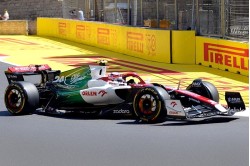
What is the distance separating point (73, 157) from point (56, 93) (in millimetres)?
3611

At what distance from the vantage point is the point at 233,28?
69.1ft

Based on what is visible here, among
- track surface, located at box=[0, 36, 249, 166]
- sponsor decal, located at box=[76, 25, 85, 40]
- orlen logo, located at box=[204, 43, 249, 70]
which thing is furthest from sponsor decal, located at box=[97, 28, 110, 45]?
track surface, located at box=[0, 36, 249, 166]

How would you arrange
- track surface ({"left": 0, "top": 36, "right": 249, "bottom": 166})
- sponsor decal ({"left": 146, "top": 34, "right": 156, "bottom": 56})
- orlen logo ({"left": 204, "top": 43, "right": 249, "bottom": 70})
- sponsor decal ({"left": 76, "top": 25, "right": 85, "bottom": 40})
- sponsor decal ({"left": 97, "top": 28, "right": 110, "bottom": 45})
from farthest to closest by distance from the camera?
sponsor decal ({"left": 76, "top": 25, "right": 85, "bottom": 40}) → sponsor decal ({"left": 97, "top": 28, "right": 110, "bottom": 45}) → sponsor decal ({"left": 146, "top": 34, "right": 156, "bottom": 56}) → orlen logo ({"left": 204, "top": 43, "right": 249, "bottom": 70}) → track surface ({"left": 0, "top": 36, "right": 249, "bottom": 166})

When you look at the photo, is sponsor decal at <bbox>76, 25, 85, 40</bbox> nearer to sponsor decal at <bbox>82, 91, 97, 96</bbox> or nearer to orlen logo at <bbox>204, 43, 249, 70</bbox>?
orlen logo at <bbox>204, 43, 249, 70</bbox>

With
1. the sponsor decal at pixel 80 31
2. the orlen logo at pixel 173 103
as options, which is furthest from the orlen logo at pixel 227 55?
the sponsor decal at pixel 80 31

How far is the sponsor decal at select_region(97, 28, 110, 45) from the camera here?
96.4 feet

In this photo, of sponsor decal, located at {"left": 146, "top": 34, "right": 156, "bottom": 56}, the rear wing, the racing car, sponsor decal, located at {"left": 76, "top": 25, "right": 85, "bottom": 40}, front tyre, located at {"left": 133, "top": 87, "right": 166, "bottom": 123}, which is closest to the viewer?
front tyre, located at {"left": 133, "top": 87, "right": 166, "bottom": 123}

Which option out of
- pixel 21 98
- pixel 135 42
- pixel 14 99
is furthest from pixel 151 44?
pixel 21 98

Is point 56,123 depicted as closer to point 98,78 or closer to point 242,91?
point 98,78

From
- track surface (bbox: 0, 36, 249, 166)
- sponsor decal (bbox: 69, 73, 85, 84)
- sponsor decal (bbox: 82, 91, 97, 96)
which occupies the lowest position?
track surface (bbox: 0, 36, 249, 166)

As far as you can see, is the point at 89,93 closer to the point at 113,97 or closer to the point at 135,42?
the point at 113,97

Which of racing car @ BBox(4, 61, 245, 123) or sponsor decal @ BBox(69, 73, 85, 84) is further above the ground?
sponsor decal @ BBox(69, 73, 85, 84)

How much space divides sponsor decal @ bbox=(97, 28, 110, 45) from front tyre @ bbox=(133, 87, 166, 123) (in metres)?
18.2

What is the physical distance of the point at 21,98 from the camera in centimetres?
1202
